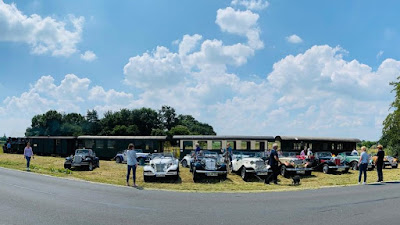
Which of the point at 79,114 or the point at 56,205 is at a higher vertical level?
the point at 79,114

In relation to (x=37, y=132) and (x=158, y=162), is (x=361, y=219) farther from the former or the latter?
(x=37, y=132)

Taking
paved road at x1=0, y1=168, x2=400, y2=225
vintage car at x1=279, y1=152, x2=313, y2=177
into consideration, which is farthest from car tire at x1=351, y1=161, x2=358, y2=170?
paved road at x1=0, y1=168, x2=400, y2=225

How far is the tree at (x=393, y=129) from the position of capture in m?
37.5

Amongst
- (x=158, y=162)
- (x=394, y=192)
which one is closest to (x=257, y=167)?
(x=158, y=162)

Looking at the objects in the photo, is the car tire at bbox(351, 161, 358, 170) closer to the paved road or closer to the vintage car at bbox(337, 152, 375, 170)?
the vintage car at bbox(337, 152, 375, 170)

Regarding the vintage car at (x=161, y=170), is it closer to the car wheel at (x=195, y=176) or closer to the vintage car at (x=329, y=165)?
the car wheel at (x=195, y=176)

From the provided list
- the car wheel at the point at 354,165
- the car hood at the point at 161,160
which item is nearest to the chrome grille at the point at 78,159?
the car hood at the point at 161,160

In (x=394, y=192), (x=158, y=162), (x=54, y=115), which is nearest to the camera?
(x=394, y=192)

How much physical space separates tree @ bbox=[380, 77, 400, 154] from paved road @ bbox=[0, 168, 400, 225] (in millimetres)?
29343

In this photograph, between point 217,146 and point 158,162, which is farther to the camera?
point 217,146

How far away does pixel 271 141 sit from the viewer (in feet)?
94.7

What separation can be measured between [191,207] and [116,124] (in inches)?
3235

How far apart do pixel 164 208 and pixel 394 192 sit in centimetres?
855

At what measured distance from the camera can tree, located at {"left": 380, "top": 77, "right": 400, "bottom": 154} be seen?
123 ft
